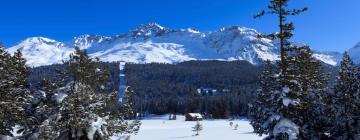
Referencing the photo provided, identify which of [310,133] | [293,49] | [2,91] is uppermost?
[293,49]

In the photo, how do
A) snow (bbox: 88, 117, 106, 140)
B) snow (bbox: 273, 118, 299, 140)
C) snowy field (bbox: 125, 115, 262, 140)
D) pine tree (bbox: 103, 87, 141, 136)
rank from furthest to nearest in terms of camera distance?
snowy field (bbox: 125, 115, 262, 140) → pine tree (bbox: 103, 87, 141, 136) → snow (bbox: 273, 118, 299, 140) → snow (bbox: 88, 117, 106, 140)

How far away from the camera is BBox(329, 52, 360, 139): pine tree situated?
2450 centimetres

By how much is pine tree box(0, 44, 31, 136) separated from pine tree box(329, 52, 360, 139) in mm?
16681

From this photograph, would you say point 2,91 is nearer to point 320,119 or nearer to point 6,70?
point 6,70

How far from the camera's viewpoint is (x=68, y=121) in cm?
2189

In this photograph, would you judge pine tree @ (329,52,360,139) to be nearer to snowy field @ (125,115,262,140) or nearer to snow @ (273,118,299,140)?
snow @ (273,118,299,140)

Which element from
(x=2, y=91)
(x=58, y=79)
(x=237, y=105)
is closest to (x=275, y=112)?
(x=58, y=79)

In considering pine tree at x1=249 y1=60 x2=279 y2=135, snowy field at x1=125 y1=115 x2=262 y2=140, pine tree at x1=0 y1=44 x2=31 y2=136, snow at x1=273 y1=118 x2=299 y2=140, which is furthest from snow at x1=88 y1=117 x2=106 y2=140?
snowy field at x1=125 y1=115 x2=262 y2=140

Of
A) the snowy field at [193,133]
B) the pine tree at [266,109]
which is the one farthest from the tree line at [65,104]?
the snowy field at [193,133]

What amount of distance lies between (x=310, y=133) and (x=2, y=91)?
654 inches

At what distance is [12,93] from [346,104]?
1752 cm

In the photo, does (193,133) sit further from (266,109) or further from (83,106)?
(83,106)

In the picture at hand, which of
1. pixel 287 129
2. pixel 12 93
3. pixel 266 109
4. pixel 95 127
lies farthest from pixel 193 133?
pixel 95 127

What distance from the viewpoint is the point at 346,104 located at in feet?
81.0
